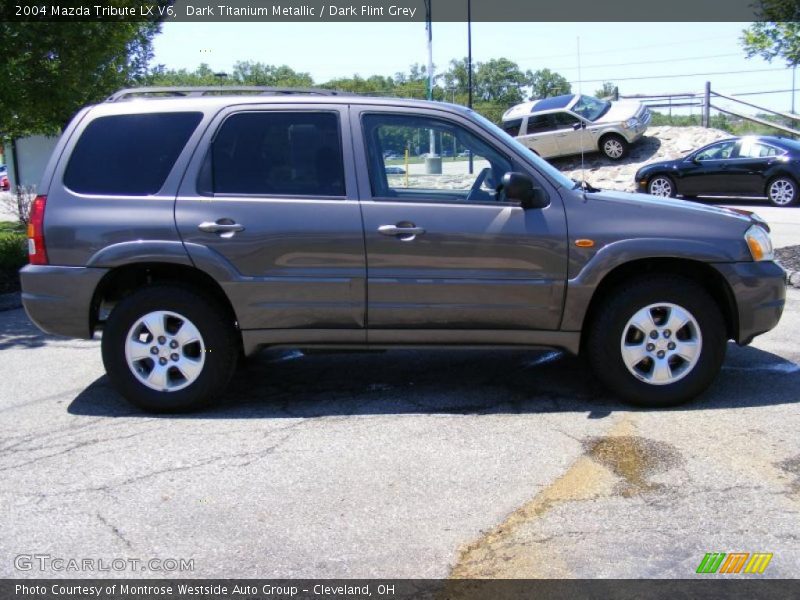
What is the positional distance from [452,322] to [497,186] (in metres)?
0.90

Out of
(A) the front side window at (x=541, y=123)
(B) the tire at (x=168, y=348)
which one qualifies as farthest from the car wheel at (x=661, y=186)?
(B) the tire at (x=168, y=348)

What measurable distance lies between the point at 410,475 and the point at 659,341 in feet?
6.15

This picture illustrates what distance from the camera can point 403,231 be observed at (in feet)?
16.6

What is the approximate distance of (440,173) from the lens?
5.50 metres

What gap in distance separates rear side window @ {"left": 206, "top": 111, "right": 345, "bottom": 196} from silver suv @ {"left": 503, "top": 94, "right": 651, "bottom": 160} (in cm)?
1772

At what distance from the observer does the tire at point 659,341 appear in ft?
16.7

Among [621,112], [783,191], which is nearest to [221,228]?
[783,191]

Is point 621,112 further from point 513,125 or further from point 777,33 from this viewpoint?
point 777,33

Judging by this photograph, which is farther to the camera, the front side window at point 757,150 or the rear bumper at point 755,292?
the front side window at point 757,150

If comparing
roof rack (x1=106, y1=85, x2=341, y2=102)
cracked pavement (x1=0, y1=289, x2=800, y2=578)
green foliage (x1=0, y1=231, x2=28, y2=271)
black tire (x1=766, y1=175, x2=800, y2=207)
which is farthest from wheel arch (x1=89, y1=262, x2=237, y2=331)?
black tire (x1=766, y1=175, x2=800, y2=207)

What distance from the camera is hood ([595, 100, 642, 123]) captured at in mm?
22453

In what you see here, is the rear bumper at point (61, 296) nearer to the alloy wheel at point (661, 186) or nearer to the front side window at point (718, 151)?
the alloy wheel at point (661, 186)

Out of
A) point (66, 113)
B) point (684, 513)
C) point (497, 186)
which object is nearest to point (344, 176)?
point (497, 186)

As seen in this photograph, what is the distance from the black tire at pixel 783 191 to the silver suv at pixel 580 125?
19.7 ft
